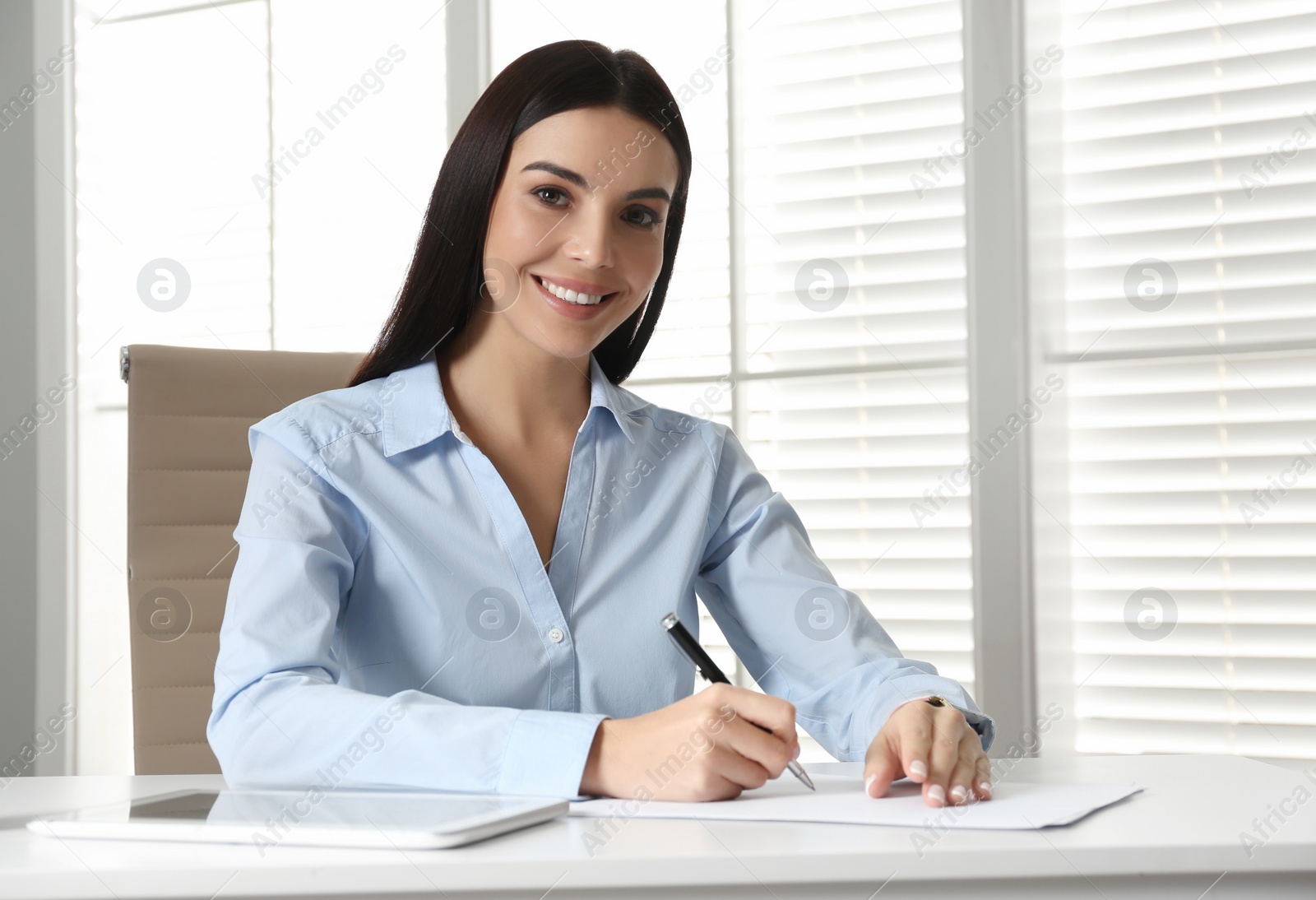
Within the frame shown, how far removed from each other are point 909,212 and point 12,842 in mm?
1987

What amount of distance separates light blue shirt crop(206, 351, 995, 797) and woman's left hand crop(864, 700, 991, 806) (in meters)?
0.11

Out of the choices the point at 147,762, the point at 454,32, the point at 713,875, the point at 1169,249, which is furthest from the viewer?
the point at 454,32

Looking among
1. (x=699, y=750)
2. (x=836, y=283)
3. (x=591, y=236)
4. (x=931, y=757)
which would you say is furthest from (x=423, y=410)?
(x=836, y=283)

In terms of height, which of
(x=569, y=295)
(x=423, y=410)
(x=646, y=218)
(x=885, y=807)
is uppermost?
(x=646, y=218)

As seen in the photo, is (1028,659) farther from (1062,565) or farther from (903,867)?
(903,867)

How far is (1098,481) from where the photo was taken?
2.20 metres

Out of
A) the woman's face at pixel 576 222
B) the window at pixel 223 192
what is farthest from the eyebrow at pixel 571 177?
the window at pixel 223 192

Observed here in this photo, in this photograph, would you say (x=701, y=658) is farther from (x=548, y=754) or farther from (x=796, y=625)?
(x=796, y=625)

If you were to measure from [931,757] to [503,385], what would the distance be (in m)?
0.73

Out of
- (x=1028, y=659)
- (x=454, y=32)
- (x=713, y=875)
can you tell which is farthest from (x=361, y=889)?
(x=454, y=32)

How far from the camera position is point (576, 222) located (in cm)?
131

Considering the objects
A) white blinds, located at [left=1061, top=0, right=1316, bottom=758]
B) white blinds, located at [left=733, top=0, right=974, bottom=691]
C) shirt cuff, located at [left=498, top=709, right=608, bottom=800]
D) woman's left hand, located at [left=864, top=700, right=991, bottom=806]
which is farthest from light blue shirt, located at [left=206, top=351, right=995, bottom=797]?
white blinds, located at [left=1061, top=0, right=1316, bottom=758]

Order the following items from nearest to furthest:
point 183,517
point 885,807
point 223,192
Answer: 1. point 885,807
2. point 183,517
3. point 223,192

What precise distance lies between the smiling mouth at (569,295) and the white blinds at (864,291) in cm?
110
